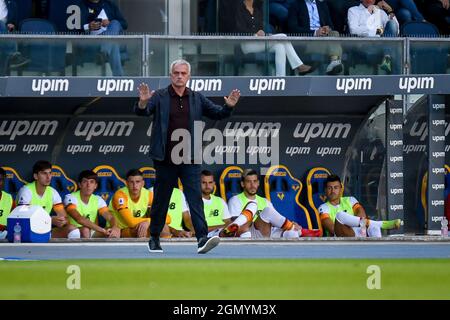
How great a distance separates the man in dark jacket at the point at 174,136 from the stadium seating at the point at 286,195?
5.98 meters

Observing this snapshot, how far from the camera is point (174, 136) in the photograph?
12664mm

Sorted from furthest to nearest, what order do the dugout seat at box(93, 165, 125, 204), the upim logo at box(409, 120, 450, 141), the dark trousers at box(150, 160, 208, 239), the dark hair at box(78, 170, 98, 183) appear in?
the upim logo at box(409, 120, 450, 141)
the dugout seat at box(93, 165, 125, 204)
the dark hair at box(78, 170, 98, 183)
the dark trousers at box(150, 160, 208, 239)

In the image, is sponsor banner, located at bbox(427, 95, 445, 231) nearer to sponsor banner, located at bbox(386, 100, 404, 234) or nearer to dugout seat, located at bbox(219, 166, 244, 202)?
sponsor banner, located at bbox(386, 100, 404, 234)

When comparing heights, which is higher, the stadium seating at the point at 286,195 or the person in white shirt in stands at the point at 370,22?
the person in white shirt in stands at the point at 370,22

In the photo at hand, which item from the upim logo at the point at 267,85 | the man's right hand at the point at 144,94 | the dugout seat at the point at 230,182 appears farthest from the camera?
the dugout seat at the point at 230,182

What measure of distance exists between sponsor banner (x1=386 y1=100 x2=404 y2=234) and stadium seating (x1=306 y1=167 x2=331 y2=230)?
0.94 m

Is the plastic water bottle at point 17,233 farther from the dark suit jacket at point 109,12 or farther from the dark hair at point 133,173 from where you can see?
the dark suit jacket at point 109,12

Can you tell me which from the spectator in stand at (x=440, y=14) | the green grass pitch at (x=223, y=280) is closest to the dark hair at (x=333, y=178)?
the spectator in stand at (x=440, y=14)

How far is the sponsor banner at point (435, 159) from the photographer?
725 inches

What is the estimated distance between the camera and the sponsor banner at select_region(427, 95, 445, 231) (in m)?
18.4

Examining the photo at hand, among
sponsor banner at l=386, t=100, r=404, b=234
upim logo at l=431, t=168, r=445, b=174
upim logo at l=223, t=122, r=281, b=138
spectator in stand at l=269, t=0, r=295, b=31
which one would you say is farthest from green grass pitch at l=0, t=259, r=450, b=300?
spectator in stand at l=269, t=0, r=295, b=31

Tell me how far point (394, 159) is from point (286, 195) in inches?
60.3

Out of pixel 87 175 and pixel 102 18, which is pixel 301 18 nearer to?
pixel 102 18

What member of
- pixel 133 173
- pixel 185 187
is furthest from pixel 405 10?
pixel 185 187
